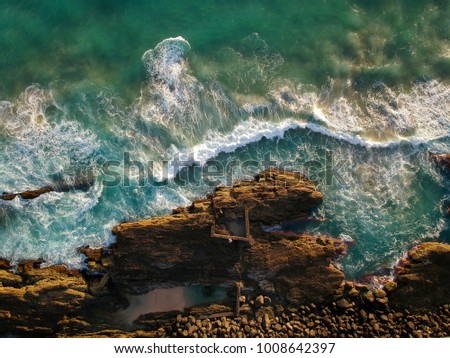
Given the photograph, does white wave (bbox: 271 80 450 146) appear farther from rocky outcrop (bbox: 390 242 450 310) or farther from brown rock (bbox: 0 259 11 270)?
brown rock (bbox: 0 259 11 270)

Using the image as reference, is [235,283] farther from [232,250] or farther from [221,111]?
[221,111]

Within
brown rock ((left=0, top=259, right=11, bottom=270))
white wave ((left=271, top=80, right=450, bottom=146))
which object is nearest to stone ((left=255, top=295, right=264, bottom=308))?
white wave ((left=271, top=80, right=450, bottom=146))

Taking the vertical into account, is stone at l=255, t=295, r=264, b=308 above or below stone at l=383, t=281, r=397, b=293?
below

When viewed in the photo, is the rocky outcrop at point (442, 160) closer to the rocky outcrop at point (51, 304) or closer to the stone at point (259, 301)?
the stone at point (259, 301)

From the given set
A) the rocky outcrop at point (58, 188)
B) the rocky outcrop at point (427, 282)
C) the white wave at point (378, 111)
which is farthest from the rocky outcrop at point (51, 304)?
the rocky outcrop at point (427, 282)
